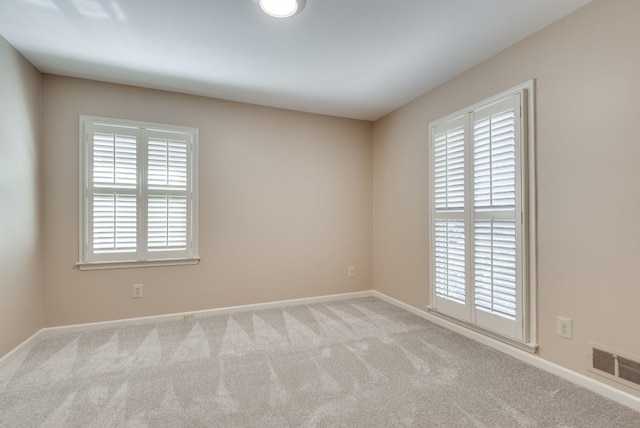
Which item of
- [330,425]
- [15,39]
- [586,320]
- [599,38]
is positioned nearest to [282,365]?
[330,425]

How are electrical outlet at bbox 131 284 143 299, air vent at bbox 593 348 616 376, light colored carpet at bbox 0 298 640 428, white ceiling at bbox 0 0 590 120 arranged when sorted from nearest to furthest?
1. light colored carpet at bbox 0 298 640 428
2. air vent at bbox 593 348 616 376
3. white ceiling at bbox 0 0 590 120
4. electrical outlet at bbox 131 284 143 299

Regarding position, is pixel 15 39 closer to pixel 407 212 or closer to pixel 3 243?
pixel 3 243

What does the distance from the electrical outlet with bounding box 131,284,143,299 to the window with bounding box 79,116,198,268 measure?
26cm

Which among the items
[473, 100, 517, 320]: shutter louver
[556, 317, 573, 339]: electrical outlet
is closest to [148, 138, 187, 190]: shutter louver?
[473, 100, 517, 320]: shutter louver

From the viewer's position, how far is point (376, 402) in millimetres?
1839

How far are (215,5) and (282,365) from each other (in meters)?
2.53

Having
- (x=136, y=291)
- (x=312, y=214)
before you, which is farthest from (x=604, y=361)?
(x=136, y=291)

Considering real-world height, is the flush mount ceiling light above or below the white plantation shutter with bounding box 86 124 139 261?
above

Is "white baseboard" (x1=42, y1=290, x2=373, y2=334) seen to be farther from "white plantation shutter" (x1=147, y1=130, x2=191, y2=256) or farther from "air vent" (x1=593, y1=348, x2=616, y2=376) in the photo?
"air vent" (x1=593, y1=348, x2=616, y2=376)

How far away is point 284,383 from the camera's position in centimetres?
205

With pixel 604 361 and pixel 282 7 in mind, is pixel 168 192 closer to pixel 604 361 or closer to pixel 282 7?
pixel 282 7

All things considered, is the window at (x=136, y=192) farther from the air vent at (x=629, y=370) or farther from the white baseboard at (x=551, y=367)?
the air vent at (x=629, y=370)

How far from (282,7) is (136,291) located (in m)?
2.95

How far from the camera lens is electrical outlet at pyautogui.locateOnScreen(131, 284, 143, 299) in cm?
315
